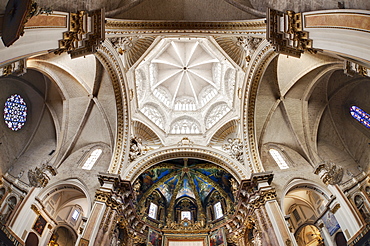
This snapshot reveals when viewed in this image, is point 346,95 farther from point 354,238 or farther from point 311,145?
point 354,238

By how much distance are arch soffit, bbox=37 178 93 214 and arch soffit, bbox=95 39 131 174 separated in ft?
6.15

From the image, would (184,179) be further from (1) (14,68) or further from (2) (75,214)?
(1) (14,68)

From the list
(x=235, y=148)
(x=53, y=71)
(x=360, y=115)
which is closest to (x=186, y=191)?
(x=235, y=148)

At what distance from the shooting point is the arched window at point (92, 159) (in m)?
17.3

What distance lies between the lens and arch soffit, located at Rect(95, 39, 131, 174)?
52.6 ft

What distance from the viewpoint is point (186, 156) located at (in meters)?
19.8

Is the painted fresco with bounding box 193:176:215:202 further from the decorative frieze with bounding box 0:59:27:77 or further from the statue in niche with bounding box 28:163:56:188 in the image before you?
the decorative frieze with bounding box 0:59:27:77

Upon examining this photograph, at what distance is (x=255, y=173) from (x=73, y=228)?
12.7m

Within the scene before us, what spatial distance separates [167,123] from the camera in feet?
76.3

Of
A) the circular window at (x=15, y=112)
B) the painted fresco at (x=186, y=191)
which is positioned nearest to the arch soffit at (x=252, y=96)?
the painted fresco at (x=186, y=191)

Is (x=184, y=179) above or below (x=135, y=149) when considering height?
above

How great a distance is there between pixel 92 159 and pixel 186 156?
21.7 ft

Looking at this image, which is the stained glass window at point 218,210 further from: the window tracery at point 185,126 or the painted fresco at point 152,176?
the window tracery at point 185,126

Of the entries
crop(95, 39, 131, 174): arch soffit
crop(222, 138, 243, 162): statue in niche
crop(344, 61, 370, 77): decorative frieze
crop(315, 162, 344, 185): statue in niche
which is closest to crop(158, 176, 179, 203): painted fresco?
crop(222, 138, 243, 162): statue in niche
